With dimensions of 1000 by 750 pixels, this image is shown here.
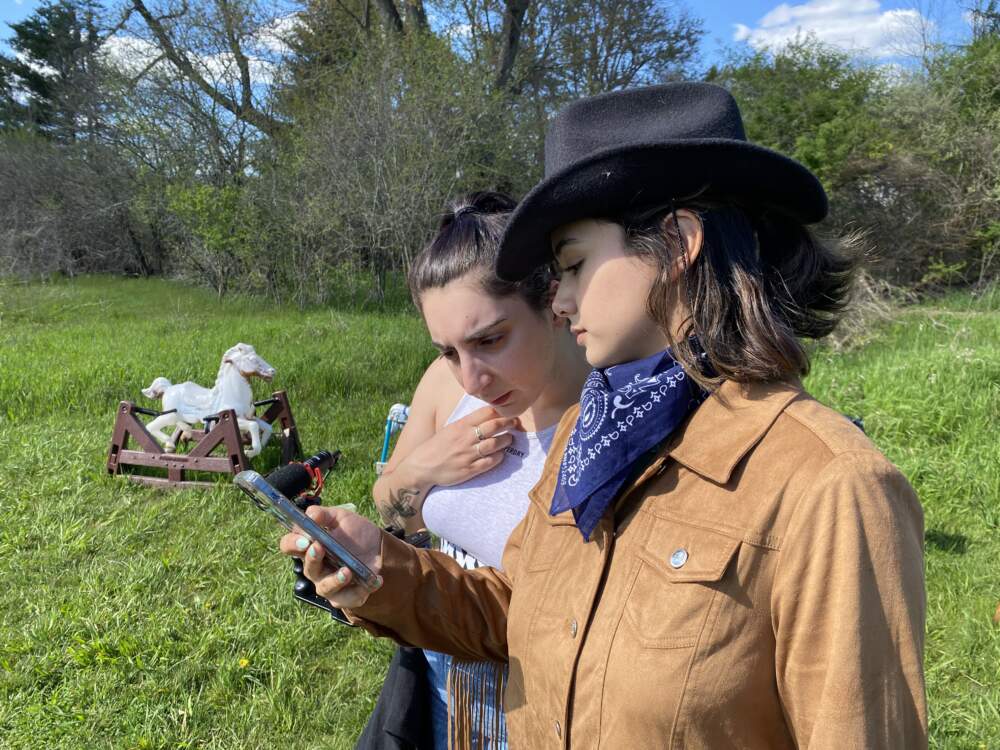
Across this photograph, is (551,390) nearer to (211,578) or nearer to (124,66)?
(211,578)

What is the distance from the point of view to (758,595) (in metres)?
1.00

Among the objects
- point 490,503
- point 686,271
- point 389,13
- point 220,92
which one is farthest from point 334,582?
point 389,13

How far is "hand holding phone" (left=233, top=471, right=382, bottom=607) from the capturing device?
1229mm

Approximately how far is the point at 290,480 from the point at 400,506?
2.16 feet

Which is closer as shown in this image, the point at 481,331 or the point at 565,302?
the point at 565,302

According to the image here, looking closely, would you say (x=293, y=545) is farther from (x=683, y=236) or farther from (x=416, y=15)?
(x=416, y=15)

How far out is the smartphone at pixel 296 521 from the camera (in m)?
1.19

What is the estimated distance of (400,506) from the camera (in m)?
2.08

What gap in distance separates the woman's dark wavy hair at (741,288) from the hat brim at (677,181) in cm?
3

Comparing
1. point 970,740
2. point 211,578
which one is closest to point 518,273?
point 970,740

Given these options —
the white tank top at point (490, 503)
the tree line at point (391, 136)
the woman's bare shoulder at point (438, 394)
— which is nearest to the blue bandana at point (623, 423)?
the white tank top at point (490, 503)

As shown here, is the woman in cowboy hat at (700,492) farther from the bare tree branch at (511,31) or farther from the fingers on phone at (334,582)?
the bare tree branch at (511,31)

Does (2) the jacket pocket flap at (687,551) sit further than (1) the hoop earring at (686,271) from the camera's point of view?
No

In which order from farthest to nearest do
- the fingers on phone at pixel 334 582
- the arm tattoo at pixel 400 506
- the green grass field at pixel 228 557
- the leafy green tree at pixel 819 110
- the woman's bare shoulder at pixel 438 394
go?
the leafy green tree at pixel 819 110
the green grass field at pixel 228 557
the woman's bare shoulder at pixel 438 394
the arm tattoo at pixel 400 506
the fingers on phone at pixel 334 582
